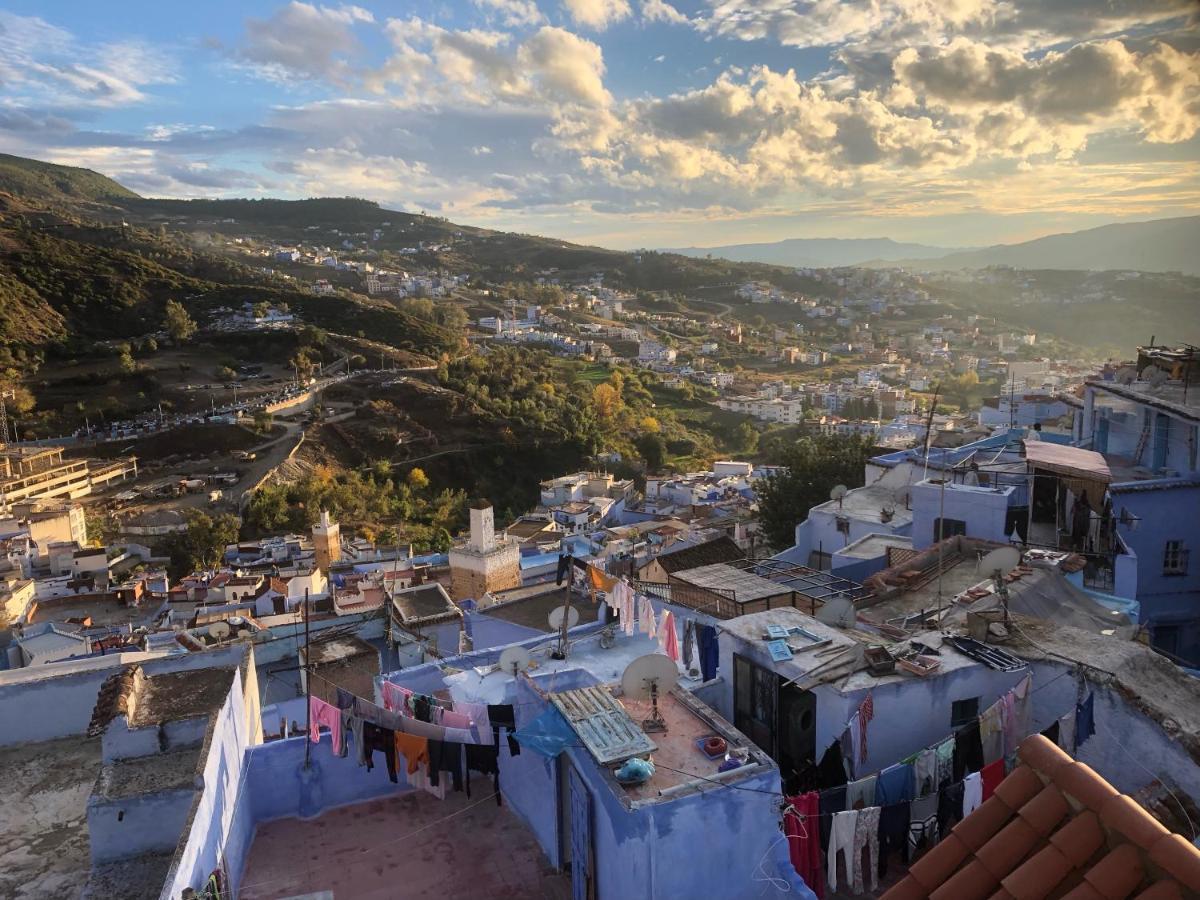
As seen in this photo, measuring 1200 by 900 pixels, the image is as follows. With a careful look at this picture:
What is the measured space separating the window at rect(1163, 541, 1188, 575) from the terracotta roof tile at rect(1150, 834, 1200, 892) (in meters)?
8.64

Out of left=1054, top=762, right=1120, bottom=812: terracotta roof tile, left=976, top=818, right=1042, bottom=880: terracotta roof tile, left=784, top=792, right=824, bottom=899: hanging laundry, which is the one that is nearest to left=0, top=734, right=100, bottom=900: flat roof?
left=784, top=792, right=824, bottom=899: hanging laundry

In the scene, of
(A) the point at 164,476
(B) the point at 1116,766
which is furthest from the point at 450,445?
(B) the point at 1116,766

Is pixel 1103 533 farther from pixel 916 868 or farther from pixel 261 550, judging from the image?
pixel 261 550

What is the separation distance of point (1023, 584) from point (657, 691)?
3.46 meters

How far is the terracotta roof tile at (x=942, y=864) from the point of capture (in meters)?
2.67

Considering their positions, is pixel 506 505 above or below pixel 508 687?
below

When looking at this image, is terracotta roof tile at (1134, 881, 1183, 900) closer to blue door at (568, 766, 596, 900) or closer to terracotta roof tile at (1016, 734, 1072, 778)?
terracotta roof tile at (1016, 734, 1072, 778)

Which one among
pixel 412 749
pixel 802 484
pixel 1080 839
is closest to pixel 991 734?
pixel 1080 839

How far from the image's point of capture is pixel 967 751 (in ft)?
14.7

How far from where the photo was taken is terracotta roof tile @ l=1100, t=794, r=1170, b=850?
7.45ft

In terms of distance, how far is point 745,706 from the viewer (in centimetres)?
531

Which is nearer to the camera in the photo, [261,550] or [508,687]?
[508,687]

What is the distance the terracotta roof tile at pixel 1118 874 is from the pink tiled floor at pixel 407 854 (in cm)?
291

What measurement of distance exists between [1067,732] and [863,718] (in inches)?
40.7
